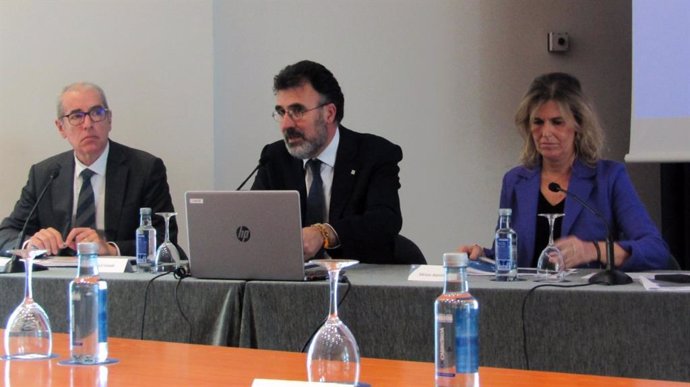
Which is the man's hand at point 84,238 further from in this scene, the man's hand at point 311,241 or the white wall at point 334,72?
the white wall at point 334,72

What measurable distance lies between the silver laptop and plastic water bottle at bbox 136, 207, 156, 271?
0.36m

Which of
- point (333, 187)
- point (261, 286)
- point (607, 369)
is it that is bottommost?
point (607, 369)

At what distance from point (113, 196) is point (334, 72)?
4.30 feet

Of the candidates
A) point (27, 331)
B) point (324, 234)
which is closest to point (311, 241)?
point (324, 234)

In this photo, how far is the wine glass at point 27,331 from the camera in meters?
1.65

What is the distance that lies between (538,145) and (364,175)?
60cm

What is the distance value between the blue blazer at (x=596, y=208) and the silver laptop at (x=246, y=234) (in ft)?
3.28

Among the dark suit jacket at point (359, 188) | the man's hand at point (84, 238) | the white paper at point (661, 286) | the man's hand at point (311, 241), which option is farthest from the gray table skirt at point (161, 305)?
the white paper at point (661, 286)

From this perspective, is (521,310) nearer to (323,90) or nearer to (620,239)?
(620,239)

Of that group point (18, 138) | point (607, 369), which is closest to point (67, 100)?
point (18, 138)

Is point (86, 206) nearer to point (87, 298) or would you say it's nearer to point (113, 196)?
point (113, 196)

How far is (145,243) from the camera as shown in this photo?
293 cm

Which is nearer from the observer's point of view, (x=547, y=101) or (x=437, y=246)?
(x=547, y=101)

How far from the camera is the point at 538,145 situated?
3.19 meters
